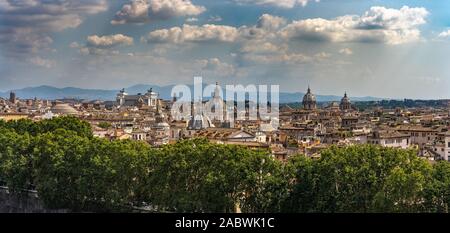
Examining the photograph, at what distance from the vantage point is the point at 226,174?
15742mm

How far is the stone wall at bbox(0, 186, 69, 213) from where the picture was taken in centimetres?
1900

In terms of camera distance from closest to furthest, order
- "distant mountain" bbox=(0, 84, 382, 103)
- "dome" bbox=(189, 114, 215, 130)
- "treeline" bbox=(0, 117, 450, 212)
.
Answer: "treeline" bbox=(0, 117, 450, 212)
"dome" bbox=(189, 114, 215, 130)
"distant mountain" bbox=(0, 84, 382, 103)

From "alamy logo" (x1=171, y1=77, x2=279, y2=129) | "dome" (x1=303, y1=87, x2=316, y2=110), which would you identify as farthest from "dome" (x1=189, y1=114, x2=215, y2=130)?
"dome" (x1=303, y1=87, x2=316, y2=110)

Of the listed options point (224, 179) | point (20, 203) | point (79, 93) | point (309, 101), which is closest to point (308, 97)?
point (309, 101)

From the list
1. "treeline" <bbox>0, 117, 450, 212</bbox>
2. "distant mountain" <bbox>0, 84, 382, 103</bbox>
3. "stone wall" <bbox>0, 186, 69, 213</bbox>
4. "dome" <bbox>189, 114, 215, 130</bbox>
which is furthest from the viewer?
"distant mountain" <bbox>0, 84, 382, 103</bbox>

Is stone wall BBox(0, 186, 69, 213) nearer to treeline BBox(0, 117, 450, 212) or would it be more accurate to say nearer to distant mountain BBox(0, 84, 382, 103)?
treeline BBox(0, 117, 450, 212)

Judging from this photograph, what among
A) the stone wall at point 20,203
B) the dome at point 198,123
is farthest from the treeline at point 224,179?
the dome at point 198,123

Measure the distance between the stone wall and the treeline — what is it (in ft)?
1.10

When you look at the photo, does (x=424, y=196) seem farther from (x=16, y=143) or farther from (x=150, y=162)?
(x=16, y=143)

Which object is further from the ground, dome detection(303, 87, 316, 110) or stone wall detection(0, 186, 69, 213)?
dome detection(303, 87, 316, 110)

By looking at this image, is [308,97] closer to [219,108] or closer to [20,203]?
[219,108]

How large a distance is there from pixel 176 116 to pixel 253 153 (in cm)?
4349
